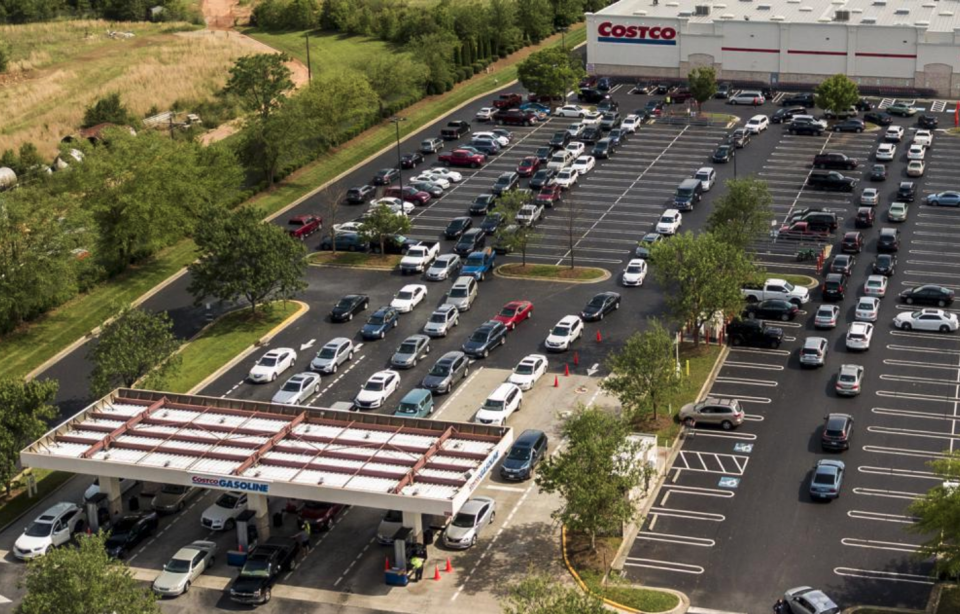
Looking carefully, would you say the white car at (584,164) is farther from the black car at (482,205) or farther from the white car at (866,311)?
the white car at (866,311)

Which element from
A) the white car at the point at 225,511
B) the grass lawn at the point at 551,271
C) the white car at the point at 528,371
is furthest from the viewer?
the grass lawn at the point at 551,271

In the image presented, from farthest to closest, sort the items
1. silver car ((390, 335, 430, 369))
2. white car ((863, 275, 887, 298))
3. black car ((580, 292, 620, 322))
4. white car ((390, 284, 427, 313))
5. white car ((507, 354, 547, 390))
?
white car ((390, 284, 427, 313)), white car ((863, 275, 887, 298)), black car ((580, 292, 620, 322)), silver car ((390, 335, 430, 369)), white car ((507, 354, 547, 390))

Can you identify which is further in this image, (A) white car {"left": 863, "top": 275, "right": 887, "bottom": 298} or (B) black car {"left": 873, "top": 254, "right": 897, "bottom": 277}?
(B) black car {"left": 873, "top": 254, "right": 897, "bottom": 277}

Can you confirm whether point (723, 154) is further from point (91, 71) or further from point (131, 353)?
point (91, 71)

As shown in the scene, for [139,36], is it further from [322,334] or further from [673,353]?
[673,353]

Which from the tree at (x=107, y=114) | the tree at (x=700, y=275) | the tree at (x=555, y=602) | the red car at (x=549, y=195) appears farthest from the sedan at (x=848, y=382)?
the tree at (x=107, y=114)

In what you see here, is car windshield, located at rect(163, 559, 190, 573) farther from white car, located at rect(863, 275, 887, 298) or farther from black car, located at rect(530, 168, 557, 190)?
black car, located at rect(530, 168, 557, 190)

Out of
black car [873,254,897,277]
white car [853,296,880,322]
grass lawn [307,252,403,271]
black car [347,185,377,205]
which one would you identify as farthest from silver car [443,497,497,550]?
black car [347,185,377,205]
